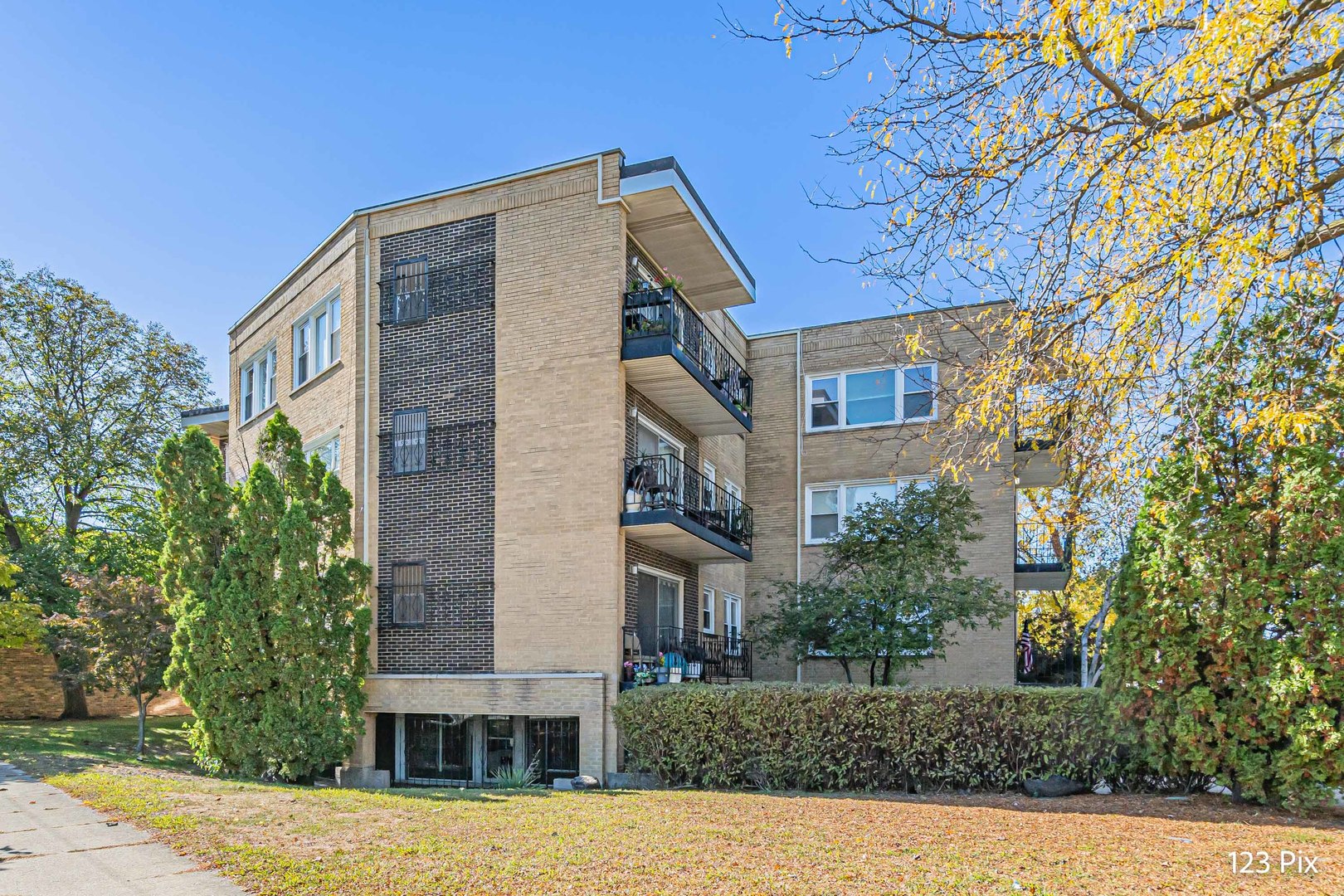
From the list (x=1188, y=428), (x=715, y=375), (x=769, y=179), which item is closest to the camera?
(x=1188, y=428)

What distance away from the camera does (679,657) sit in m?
16.9

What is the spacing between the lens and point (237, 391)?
79.8ft

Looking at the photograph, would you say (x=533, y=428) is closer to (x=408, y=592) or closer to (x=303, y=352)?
(x=408, y=592)

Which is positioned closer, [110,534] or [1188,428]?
[1188,428]

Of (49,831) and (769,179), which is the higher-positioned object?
(769,179)

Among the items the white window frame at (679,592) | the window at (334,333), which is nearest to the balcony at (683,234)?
the white window frame at (679,592)

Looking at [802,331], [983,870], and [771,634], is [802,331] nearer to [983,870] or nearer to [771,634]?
[771,634]

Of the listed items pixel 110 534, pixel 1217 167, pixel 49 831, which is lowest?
pixel 49 831

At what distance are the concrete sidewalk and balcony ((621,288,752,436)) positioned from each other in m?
9.59

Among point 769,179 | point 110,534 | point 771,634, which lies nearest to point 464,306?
point 771,634

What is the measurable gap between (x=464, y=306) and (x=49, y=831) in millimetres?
9990

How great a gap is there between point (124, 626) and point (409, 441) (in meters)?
6.13

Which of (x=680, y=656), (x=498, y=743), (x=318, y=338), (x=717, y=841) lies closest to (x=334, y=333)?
(x=318, y=338)

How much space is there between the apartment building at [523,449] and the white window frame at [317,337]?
136 millimetres
